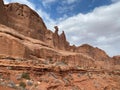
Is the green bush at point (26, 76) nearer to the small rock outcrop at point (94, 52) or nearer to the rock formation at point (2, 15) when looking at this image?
the rock formation at point (2, 15)

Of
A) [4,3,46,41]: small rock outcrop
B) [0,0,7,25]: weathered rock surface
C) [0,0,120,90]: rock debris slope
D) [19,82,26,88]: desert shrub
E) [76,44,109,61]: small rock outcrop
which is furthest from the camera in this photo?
[76,44,109,61]: small rock outcrop

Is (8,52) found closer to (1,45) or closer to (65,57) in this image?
(1,45)

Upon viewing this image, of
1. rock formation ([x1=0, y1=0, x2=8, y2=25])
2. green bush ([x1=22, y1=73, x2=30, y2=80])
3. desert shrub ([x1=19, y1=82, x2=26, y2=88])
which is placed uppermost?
rock formation ([x1=0, y1=0, x2=8, y2=25])

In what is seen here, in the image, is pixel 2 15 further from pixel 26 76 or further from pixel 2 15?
pixel 26 76

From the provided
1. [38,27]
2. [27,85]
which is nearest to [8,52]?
[27,85]

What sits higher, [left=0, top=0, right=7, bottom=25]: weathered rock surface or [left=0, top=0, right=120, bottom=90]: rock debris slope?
[left=0, top=0, right=7, bottom=25]: weathered rock surface

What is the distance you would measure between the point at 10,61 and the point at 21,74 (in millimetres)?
1584

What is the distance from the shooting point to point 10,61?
2320cm

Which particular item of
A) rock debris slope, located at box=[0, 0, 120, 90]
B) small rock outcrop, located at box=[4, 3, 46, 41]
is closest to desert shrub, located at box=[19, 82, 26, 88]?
rock debris slope, located at box=[0, 0, 120, 90]

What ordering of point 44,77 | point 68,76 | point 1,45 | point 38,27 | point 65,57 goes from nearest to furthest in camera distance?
point 44,77 → point 68,76 → point 1,45 → point 65,57 → point 38,27

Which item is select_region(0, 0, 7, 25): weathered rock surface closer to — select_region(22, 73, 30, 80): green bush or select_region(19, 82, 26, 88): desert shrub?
select_region(22, 73, 30, 80): green bush

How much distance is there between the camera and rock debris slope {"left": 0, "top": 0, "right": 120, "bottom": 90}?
22531mm

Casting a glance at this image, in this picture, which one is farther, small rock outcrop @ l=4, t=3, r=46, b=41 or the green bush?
small rock outcrop @ l=4, t=3, r=46, b=41

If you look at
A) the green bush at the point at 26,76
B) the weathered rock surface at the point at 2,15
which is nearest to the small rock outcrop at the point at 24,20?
the weathered rock surface at the point at 2,15
